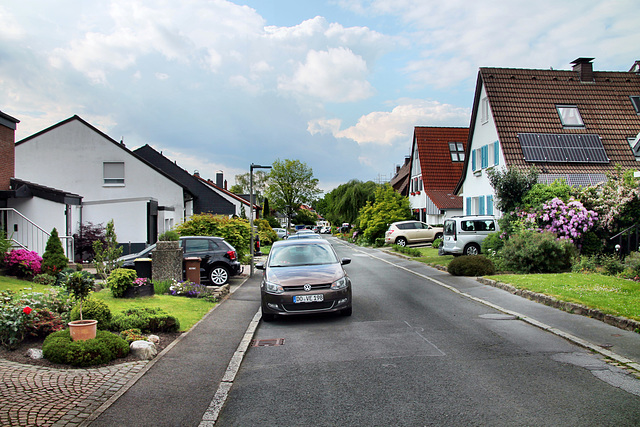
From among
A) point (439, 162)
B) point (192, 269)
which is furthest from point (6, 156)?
point (439, 162)

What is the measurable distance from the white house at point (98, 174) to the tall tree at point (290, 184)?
66.6 m

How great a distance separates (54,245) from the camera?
12.4 m

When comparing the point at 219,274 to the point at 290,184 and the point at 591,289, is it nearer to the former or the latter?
the point at 591,289

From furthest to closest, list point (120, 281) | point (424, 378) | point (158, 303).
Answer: point (158, 303) < point (120, 281) < point (424, 378)

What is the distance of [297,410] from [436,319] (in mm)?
5178

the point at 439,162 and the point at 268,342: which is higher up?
the point at 439,162

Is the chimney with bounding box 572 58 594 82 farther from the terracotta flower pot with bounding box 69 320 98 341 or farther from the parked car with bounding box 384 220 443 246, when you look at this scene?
the terracotta flower pot with bounding box 69 320 98 341

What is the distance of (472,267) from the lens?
16.3 meters

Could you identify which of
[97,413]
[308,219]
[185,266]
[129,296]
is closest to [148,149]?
[185,266]

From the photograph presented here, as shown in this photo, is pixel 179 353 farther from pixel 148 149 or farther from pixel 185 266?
pixel 148 149

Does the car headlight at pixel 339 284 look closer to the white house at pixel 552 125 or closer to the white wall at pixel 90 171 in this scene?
the white house at pixel 552 125

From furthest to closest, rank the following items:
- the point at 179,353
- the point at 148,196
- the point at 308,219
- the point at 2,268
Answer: the point at 308,219
the point at 148,196
the point at 2,268
the point at 179,353

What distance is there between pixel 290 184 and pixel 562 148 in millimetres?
73657

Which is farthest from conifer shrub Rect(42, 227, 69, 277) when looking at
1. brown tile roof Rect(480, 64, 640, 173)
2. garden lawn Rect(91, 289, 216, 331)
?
brown tile roof Rect(480, 64, 640, 173)
